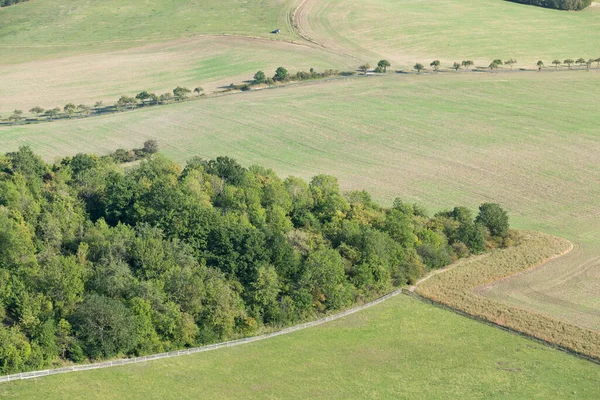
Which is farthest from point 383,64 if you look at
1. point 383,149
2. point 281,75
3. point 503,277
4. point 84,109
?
point 503,277

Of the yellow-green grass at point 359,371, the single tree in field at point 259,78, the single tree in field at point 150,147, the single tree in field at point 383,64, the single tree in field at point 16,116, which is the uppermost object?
the single tree in field at point 383,64

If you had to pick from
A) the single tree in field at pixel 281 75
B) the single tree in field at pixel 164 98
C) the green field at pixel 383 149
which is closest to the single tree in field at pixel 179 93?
the single tree in field at pixel 164 98

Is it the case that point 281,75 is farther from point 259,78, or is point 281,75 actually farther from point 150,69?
point 150,69

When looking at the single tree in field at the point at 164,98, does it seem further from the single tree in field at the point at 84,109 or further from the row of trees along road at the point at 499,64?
the row of trees along road at the point at 499,64

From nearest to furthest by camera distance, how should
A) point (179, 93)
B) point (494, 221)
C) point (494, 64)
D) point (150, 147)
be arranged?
point (494, 221), point (150, 147), point (179, 93), point (494, 64)

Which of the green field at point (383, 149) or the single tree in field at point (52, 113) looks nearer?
the green field at point (383, 149)

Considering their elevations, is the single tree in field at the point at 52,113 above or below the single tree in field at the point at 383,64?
below

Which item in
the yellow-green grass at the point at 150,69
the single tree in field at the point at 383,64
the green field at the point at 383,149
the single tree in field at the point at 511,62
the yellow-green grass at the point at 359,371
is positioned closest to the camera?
the yellow-green grass at the point at 359,371
